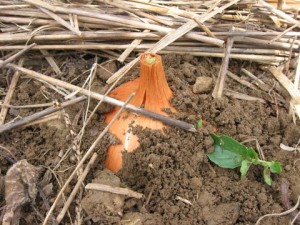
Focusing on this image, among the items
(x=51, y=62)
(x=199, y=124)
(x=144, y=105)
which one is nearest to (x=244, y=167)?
(x=199, y=124)

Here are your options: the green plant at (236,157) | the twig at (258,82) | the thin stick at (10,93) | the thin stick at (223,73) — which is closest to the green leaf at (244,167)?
the green plant at (236,157)

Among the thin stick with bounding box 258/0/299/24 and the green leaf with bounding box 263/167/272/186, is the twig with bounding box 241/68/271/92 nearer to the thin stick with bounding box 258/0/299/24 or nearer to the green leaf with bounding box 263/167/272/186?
the thin stick with bounding box 258/0/299/24

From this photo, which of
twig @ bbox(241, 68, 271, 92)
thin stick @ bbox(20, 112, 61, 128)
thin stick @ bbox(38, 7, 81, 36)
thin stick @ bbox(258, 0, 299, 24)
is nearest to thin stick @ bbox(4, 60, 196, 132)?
thin stick @ bbox(20, 112, 61, 128)

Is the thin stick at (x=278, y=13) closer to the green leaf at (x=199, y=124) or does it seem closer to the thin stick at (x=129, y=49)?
the thin stick at (x=129, y=49)

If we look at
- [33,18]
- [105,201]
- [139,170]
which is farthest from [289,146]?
[33,18]

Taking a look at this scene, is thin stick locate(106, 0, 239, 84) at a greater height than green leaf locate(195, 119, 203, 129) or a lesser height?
greater

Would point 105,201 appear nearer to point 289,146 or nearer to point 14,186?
point 14,186
